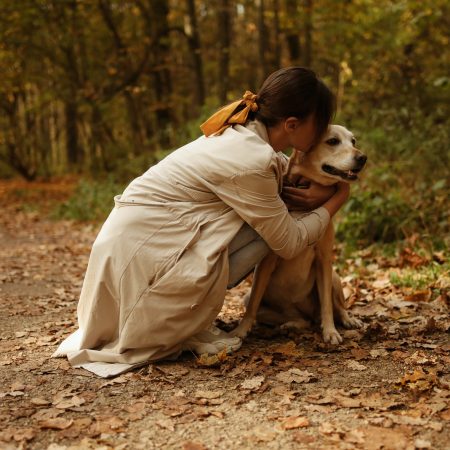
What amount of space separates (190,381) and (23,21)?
1340cm

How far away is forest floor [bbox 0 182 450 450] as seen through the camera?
2.59 meters

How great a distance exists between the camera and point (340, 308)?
4.19 m

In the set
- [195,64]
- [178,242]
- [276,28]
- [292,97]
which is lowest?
[195,64]

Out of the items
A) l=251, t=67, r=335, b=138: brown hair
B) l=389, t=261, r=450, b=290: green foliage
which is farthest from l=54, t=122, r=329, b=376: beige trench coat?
l=389, t=261, r=450, b=290: green foliage

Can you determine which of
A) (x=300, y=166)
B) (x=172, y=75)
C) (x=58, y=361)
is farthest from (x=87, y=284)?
(x=172, y=75)

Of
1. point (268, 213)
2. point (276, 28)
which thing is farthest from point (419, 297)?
point (276, 28)

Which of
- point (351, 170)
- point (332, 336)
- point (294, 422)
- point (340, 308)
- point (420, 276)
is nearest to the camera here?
point (294, 422)

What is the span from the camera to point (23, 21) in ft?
47.0

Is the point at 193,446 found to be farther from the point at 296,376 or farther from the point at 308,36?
the point at 308,36

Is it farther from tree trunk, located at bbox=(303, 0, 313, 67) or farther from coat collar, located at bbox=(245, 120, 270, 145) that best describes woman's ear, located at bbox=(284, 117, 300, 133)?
tree trunk, located at bbox=(303, 0, 313, 67)

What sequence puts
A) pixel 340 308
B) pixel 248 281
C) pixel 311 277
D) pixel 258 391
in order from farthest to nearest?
pixel 248 281 → pixel 340 308 → pixel 311 277 → pixel 258 391

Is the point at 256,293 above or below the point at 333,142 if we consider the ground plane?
below

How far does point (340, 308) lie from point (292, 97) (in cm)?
165

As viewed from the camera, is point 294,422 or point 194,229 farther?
point 194,229
